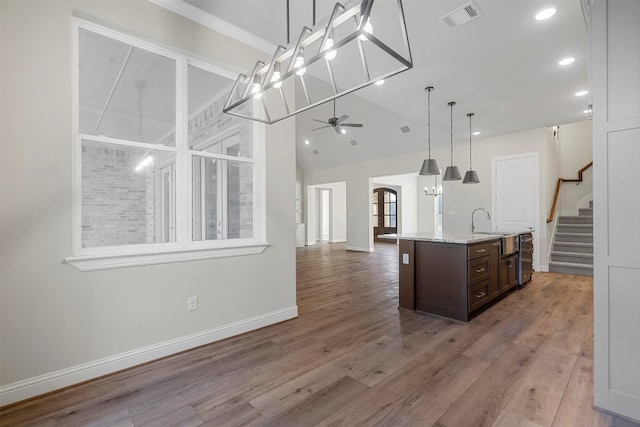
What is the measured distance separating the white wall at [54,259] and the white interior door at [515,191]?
6.35 meters

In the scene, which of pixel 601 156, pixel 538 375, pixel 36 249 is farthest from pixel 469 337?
pixel 36 249

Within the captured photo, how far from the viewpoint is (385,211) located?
13188mm

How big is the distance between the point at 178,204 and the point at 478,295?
3347 millimetres

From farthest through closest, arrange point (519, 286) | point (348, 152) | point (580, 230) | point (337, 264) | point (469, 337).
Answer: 1. point (348, 152)
2. point (337, 264)
3. point (580, 230)
4. point (519, 286)
5. point (469, 337)

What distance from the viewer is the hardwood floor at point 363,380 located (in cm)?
177

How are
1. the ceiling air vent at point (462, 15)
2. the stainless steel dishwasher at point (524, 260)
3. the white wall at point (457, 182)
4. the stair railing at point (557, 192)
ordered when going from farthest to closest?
the stair railing at point (557, 192) → the white wall at point (457, 182) → the stainless steel dishwasher at point (524, 260) → the ceiling air vent at point (462, 15)

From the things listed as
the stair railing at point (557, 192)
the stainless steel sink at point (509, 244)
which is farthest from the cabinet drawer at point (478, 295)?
the stair railing at point (557, 192)

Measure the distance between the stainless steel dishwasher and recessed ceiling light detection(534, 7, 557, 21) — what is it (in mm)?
3077

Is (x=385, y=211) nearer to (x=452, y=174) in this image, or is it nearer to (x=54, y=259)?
(x=452, y=174)

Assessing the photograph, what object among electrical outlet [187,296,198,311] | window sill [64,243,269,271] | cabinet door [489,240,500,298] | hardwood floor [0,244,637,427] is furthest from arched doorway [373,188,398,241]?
electrical outlet [187,296,198,311]

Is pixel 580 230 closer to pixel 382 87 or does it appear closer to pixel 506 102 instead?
pixel 506 102

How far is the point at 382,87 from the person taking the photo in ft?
13.7

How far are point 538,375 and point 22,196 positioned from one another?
12.3 feet

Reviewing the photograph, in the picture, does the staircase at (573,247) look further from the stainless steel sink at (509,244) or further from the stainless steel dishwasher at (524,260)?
the stainless steel sink at (509,244)
